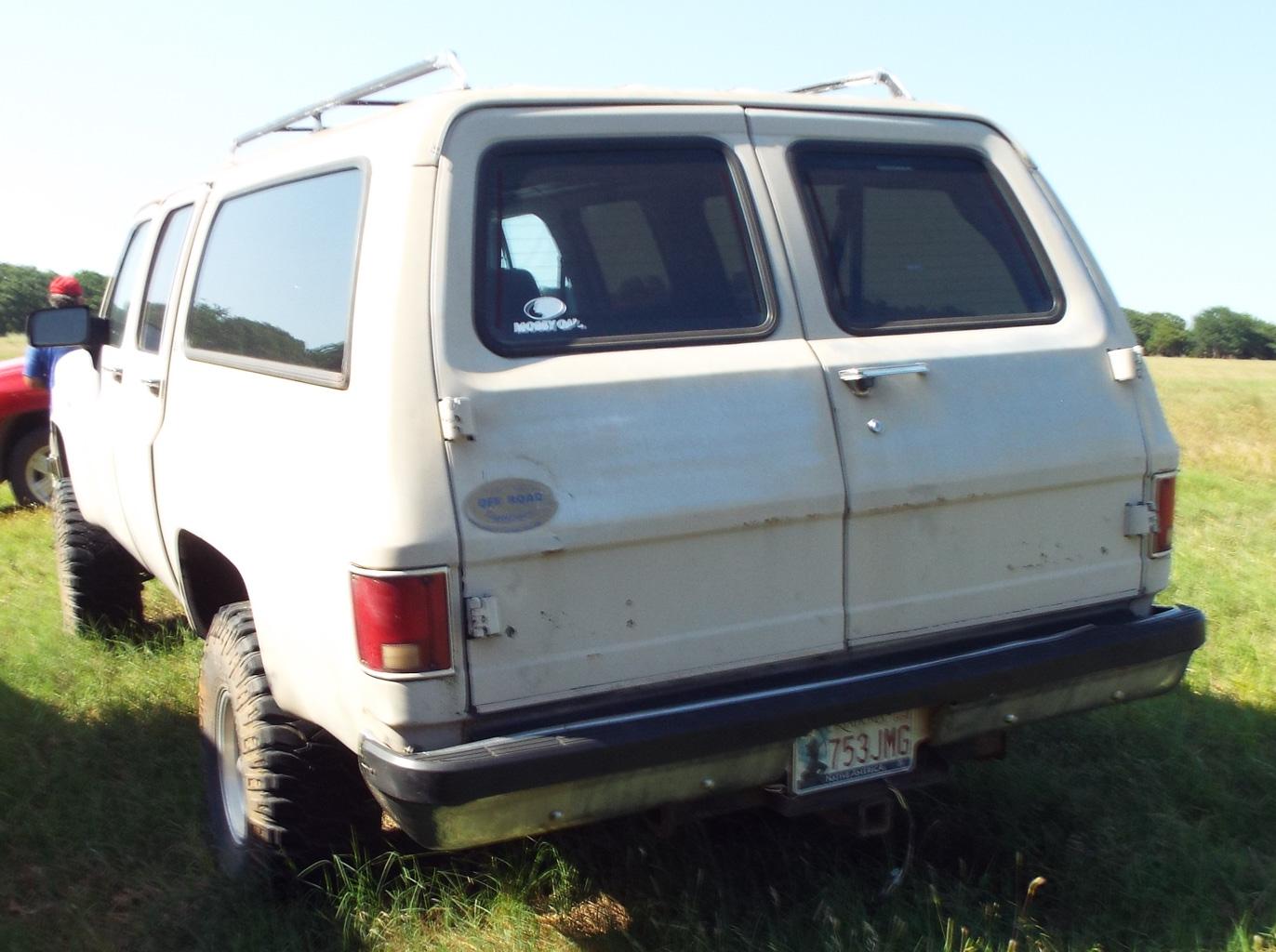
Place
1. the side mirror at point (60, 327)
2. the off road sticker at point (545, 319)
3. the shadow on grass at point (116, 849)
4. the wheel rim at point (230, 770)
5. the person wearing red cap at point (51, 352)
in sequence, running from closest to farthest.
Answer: the off road sticker at point (545, 319)
the shadow on grass at point (116, 849)
the wheel rim at point (230, 770)
the side mirror at point (60, 327)
the person wearing red cap at point (51, 352)

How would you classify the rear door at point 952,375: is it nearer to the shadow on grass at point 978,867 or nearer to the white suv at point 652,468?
the white suv at point 652,468

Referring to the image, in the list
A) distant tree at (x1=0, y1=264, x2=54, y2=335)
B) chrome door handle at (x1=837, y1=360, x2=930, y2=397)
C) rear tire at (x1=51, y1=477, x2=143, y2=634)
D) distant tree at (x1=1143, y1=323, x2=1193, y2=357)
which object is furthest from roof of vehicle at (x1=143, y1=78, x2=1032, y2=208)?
distant tree at (x1=1143, y1=323, x2=1193, y2=357)

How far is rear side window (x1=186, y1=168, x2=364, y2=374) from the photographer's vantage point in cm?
303

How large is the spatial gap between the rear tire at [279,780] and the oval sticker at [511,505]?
96 centimetres

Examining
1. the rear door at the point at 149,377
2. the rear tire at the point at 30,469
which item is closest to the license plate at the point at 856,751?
the rear door at the point at 149,377

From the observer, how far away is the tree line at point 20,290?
39497 mm

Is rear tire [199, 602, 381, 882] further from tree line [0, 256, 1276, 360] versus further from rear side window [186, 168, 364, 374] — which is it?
tree line [0, 256, 1276, 360]

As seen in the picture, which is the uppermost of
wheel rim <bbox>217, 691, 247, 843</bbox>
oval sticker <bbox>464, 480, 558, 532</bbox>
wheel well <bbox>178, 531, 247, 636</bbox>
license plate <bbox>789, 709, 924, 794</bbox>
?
oval sticker <bbox>464, 480, 558, 532</bbox>

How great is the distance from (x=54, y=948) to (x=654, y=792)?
5.91 feet

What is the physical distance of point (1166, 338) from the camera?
181ft

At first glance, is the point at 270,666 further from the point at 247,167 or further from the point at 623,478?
the point at 247,167

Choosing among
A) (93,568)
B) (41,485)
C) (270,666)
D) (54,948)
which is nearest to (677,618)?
(270,666)

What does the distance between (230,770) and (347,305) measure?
153cm

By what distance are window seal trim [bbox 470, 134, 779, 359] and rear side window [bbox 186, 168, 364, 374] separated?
31 cm
